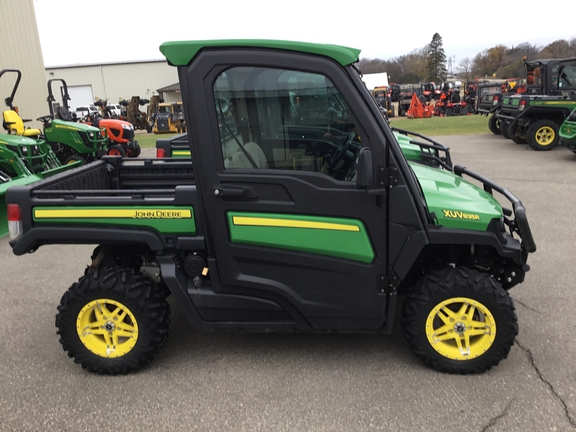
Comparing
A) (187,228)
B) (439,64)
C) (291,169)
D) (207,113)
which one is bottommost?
(187,228)

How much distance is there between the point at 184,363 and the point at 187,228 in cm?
100

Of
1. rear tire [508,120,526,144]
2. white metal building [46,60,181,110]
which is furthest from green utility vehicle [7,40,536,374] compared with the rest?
white metal building [46,60,181,110]

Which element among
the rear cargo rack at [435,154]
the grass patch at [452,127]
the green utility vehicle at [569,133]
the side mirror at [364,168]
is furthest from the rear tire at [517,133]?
the side mirror at [364,168]

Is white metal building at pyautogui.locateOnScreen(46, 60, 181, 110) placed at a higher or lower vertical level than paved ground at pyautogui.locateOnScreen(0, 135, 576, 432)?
higher

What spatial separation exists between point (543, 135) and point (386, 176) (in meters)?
12.6

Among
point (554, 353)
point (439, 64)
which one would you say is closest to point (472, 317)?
point (554, 353)

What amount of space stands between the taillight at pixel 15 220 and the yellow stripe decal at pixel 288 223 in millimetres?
1403

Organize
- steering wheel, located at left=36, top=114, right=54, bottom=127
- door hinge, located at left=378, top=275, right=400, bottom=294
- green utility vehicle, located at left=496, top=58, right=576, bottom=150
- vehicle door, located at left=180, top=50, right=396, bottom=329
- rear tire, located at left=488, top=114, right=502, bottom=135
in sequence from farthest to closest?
rear tire, located at left=488, top=114, right=502, bottom=135 < green utility vehicle, located at left=496, top=58, right=576, bottom=150 < steering wheel, located at left=36, top=114, right=54, bottom=127 < door hinge, located at left=378, top=275, right=400, bottom=294 < vehicle door, located at left=180, top=50, right=396, bottom=329

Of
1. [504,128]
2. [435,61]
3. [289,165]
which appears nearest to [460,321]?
[289,165]

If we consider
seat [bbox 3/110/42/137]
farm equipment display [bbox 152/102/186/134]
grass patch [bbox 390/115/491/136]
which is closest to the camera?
seat [bbox 3/110/42/137]

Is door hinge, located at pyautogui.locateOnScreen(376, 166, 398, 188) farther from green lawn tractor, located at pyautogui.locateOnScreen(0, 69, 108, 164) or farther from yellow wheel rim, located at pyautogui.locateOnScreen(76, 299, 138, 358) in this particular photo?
green lawn tractor, located at pyautogui.locateOnScreen(0, 69, 108, 164)

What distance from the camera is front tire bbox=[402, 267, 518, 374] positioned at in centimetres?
306

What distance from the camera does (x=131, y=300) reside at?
127 inches

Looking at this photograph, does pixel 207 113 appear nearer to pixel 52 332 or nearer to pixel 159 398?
pixel 159 398
